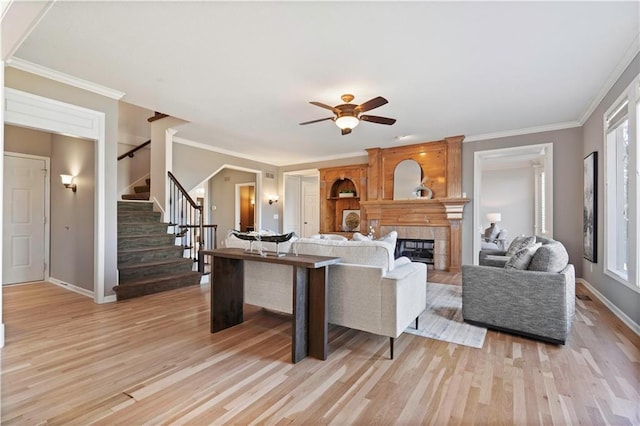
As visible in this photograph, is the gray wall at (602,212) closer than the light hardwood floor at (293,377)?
No

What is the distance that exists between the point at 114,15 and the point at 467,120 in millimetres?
4781

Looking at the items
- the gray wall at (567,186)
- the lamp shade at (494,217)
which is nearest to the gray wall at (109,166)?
the gray wall at (567,186)

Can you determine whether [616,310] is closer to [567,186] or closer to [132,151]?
[567,186]

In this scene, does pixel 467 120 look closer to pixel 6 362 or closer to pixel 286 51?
pixel 286 51

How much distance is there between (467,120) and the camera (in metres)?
4.94

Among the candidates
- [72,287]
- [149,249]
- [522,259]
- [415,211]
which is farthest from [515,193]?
[72,287]

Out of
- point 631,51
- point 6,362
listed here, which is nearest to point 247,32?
point 6,362

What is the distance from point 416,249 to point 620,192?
3.76 meters

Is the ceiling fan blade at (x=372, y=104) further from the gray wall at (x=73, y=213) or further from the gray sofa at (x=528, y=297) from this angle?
the gray wall at (x=73, y=213)

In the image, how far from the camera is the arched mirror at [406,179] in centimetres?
654

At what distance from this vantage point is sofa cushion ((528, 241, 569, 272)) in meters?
2.74

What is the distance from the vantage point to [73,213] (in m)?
4.48

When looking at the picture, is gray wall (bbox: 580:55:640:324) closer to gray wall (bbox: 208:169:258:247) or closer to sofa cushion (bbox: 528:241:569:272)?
sofa cushion (bbox: 528:241:569:272)

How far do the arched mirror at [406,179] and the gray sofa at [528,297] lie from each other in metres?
3.67
